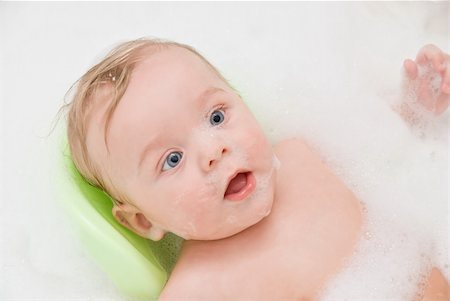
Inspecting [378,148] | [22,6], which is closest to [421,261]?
[378,148]

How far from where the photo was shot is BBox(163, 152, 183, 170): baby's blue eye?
1.16 meters

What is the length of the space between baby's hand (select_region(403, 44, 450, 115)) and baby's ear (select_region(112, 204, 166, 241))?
0.68m

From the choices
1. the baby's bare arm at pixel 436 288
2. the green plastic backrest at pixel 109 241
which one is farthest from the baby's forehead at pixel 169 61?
the baby's bare arm at pixel 436 288

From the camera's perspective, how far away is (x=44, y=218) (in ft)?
4.95

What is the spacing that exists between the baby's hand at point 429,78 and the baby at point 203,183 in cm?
33

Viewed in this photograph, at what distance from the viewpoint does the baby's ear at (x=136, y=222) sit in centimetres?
126

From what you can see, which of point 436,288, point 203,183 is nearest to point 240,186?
point 203,183

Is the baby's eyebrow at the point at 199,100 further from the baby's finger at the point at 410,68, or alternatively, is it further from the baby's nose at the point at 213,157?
the baby's finger at the point at 410,68

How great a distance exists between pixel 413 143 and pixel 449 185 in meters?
0.12

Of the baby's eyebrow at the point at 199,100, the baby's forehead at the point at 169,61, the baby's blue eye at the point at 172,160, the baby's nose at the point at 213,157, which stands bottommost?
the baby's nose at the point at 213,157

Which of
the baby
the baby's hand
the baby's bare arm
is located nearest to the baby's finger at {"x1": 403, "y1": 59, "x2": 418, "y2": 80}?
the baby's hand

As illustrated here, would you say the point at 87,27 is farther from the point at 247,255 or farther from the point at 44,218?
the point at 247,255

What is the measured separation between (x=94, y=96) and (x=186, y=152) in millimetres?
200

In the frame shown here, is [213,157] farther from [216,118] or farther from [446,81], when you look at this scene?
[446,81]
